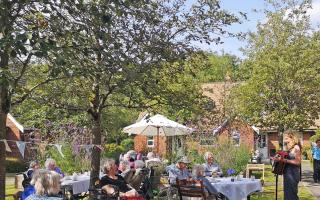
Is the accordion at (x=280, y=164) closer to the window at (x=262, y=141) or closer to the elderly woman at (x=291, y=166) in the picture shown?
the elderly woman at (x=291, y=166)

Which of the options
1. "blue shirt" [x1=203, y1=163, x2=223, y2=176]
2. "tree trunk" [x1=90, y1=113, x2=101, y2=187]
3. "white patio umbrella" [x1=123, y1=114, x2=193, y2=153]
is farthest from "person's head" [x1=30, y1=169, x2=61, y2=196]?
"white patio umbrella" [x1=123, y1=114, x2=193, y2=153]

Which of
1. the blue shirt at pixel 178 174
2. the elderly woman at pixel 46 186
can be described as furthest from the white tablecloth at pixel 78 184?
the elderly woman at pixel 46 186

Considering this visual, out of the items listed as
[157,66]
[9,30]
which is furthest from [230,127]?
[9,30]

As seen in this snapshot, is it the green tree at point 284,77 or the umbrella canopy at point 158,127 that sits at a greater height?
the green tree at point 284,77

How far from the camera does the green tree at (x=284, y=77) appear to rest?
20266 millimetres

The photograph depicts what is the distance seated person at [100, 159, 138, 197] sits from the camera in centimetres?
844

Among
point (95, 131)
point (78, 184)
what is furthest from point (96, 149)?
point (78, 184)

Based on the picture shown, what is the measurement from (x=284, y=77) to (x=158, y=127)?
592 centimetres

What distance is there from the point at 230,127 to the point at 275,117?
831 centimetres

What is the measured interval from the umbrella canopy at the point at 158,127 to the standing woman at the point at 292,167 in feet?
17.3

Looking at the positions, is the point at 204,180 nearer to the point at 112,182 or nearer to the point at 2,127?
the point at 112,182

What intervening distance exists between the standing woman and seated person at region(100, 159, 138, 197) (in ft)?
10.8

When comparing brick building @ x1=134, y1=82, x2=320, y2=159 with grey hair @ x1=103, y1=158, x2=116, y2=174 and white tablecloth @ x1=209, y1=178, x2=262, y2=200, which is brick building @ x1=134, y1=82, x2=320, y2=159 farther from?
grey hair @ x1=103, y1=158, x2=116, y2=174

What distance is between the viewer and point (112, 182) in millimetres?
8609
